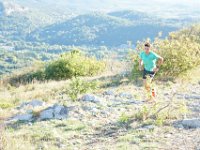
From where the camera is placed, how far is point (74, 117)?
33.5ft

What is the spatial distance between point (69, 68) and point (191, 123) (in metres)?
15.8

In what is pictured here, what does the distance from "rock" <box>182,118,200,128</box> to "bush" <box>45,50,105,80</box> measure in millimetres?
15172

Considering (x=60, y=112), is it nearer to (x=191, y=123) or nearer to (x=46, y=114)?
(x=46, y=114)

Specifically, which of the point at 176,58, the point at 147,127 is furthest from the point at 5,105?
the point at 176,58

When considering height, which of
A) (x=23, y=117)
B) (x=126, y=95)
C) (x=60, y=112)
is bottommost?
(x=126, y=95)

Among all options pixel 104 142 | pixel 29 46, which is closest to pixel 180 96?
pixel 104 142

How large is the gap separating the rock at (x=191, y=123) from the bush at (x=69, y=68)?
15.2m

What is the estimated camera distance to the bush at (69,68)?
→ 962 inches

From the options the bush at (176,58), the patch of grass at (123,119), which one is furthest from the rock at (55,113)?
the bush at (176,58)

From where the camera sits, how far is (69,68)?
24.2 metres

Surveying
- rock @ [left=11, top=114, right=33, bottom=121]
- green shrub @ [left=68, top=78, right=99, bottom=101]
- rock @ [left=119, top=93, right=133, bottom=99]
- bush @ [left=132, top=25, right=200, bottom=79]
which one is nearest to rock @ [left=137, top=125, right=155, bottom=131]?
rock @ [left=11, top=114, right=33, bottom=121]

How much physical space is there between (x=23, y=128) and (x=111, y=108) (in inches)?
97.1

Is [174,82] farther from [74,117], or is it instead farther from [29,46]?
[29,46]

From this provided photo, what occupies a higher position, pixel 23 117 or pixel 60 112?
pixel 60 112
